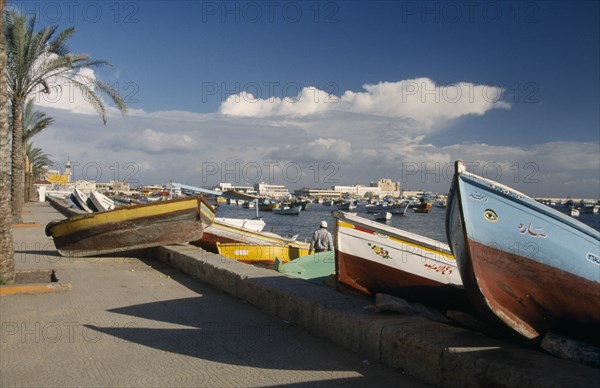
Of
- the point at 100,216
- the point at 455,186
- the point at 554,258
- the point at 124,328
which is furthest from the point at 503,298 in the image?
the point at 100,216

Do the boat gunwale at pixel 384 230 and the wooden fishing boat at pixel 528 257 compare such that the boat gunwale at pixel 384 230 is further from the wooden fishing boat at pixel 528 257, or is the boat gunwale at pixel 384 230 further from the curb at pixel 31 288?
the curb at pixel 31 288

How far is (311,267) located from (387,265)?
3.70 meters

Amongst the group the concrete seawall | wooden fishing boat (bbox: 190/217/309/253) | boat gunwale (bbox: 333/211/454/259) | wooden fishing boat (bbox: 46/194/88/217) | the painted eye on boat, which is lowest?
wooden fishing boat (bbox: 46/194/88/217)

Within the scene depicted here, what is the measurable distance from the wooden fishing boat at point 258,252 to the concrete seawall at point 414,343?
23.9 feet

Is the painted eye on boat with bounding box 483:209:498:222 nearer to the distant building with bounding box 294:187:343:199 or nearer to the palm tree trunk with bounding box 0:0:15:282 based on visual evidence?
the palm tree trunk with bounding box 0:0:15:282

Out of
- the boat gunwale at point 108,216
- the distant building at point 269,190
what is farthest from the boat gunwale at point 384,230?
the distant building at point 269,190

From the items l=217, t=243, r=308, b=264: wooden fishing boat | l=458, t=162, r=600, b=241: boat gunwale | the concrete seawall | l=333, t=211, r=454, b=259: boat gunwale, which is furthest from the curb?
l=217, t=243, r=308, b=264: wooden fishing boat

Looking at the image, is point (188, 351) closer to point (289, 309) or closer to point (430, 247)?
point (289, 309)

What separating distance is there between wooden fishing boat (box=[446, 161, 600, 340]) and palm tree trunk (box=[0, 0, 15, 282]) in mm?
6466

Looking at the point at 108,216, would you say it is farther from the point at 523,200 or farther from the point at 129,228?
the point at 523,200

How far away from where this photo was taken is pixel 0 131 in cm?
777

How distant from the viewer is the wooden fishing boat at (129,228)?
1031 cm

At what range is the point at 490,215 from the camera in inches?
166

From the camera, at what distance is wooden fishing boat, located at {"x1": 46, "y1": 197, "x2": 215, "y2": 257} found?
33.8 ft
